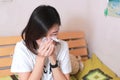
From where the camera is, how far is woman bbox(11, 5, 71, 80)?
43.6 inches

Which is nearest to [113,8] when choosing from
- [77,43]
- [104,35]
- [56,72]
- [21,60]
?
[104,35]

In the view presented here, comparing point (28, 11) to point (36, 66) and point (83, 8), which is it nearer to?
point (83, 8)

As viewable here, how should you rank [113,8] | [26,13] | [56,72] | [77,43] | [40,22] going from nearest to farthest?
[40,22] < [56,72] < [113,8] < [26,13] < [77,43]

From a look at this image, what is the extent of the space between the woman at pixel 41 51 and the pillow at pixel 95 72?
15.4 inches

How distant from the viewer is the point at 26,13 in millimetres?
1732

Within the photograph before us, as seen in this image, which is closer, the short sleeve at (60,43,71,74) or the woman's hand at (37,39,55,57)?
the woman's hand at (37,39,55,57)

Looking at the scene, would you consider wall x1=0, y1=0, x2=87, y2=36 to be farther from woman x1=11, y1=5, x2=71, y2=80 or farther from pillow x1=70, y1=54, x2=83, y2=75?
woman x1=11, y1=5, x2=71, y2=80

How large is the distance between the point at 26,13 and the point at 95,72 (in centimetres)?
77

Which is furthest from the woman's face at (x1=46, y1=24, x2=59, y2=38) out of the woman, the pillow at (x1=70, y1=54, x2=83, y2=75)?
the pillow at (x1=70, y1=54, x2=83, y2=75)

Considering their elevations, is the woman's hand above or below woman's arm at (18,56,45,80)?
above

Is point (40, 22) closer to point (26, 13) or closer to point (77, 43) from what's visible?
point (26, 13)

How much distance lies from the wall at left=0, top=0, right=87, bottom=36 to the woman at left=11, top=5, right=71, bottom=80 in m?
0.51

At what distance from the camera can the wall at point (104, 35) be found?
166cm

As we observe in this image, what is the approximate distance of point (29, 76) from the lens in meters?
1.19
